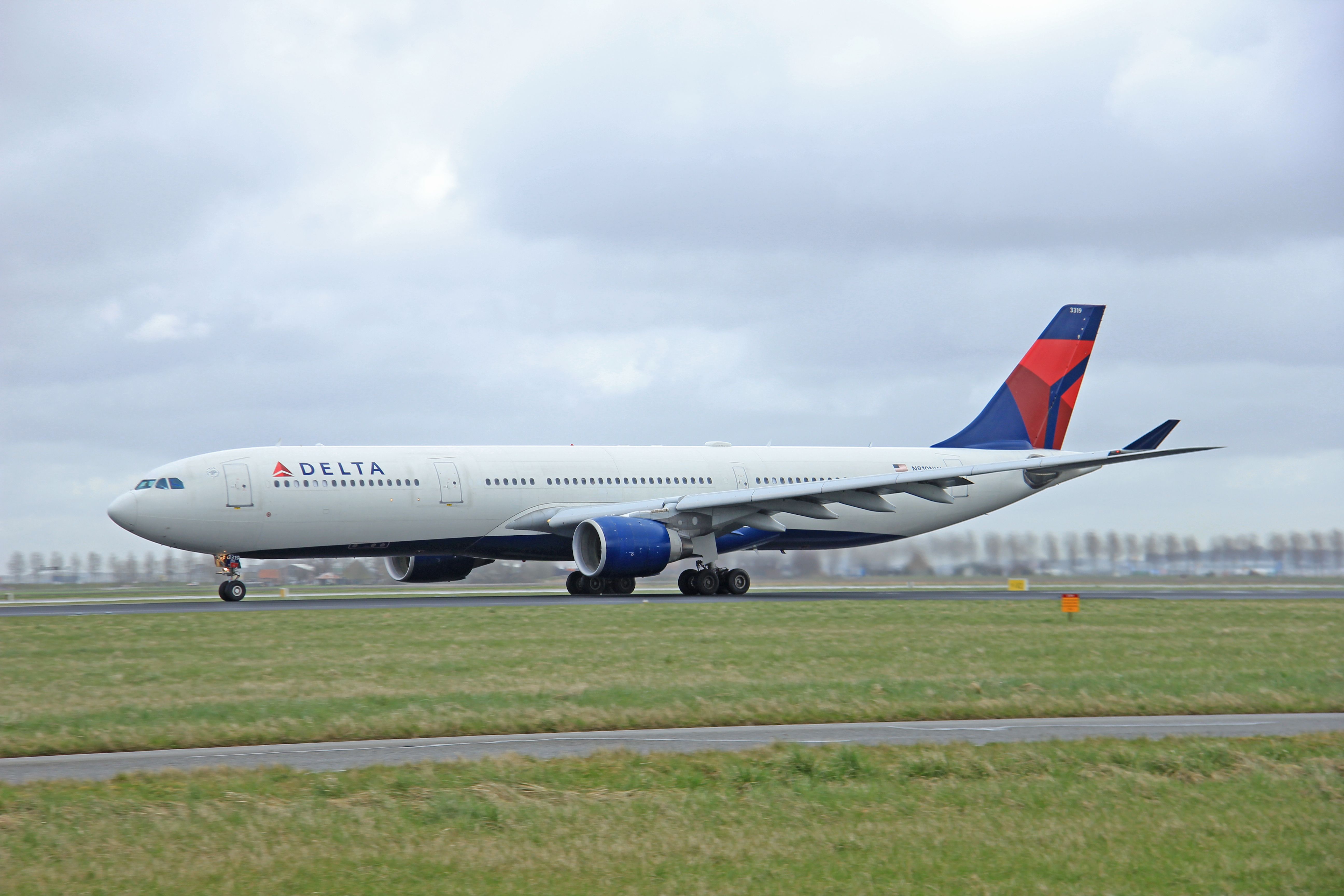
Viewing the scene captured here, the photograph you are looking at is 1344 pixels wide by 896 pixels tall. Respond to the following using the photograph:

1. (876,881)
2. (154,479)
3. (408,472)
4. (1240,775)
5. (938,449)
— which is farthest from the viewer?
(938,449)

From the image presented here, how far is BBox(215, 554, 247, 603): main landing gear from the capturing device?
112 ft

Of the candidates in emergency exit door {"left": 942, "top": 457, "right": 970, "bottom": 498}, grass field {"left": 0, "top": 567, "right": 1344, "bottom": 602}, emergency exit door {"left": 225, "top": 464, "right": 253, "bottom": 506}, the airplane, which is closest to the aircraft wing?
the airplane

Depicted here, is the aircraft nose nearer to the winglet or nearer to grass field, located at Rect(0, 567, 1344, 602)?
grass field, located at Rect(0, 567, 1344, 602)

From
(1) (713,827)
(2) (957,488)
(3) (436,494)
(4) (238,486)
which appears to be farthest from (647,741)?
(2) (957,488)

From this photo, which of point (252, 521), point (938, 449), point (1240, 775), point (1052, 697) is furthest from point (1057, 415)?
point (1240, 775)

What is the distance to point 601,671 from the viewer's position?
59.2 feet

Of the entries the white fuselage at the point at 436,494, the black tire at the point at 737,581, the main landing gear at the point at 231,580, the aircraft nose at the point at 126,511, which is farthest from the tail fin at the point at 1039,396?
the aircraft nose at the point at 126,511

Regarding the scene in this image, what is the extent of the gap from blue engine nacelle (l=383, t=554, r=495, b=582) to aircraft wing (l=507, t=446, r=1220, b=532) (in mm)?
4218

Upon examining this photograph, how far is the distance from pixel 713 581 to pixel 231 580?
1327 cm

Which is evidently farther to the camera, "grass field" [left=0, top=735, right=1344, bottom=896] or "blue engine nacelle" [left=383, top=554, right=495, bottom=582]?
"blue engine nacelle" [left=383, top=554, right=495, bottom=582]

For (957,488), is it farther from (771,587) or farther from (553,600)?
(553,600)

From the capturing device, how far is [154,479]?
32375 mm

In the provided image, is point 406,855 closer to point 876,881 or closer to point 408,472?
point 876,881

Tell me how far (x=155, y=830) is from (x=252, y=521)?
82.3 feet
